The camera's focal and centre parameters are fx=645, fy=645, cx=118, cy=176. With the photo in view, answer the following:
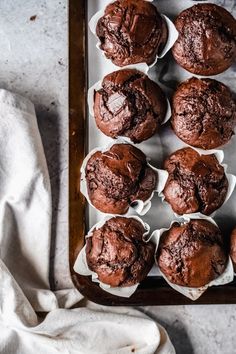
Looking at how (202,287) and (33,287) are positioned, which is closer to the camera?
(202,287)

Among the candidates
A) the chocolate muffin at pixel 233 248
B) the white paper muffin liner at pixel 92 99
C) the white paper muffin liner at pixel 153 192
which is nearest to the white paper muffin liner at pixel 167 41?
the white paper muffin liner at pixel 92 99

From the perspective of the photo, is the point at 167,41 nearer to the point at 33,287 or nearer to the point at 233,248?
the point at 233,248

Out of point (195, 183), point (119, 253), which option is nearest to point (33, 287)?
point (119, 253)

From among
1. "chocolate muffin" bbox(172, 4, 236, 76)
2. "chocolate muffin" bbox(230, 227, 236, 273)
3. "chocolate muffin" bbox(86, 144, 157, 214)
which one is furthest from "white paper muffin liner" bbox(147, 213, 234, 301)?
"chocolate muffin" bbox(172, 4, 236, 76)

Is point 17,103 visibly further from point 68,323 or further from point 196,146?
point 68,323

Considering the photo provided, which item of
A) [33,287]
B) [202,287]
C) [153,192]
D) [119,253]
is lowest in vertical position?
[33,287]

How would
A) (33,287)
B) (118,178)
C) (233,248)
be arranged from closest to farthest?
(118,178), (233,248), (33,287)
